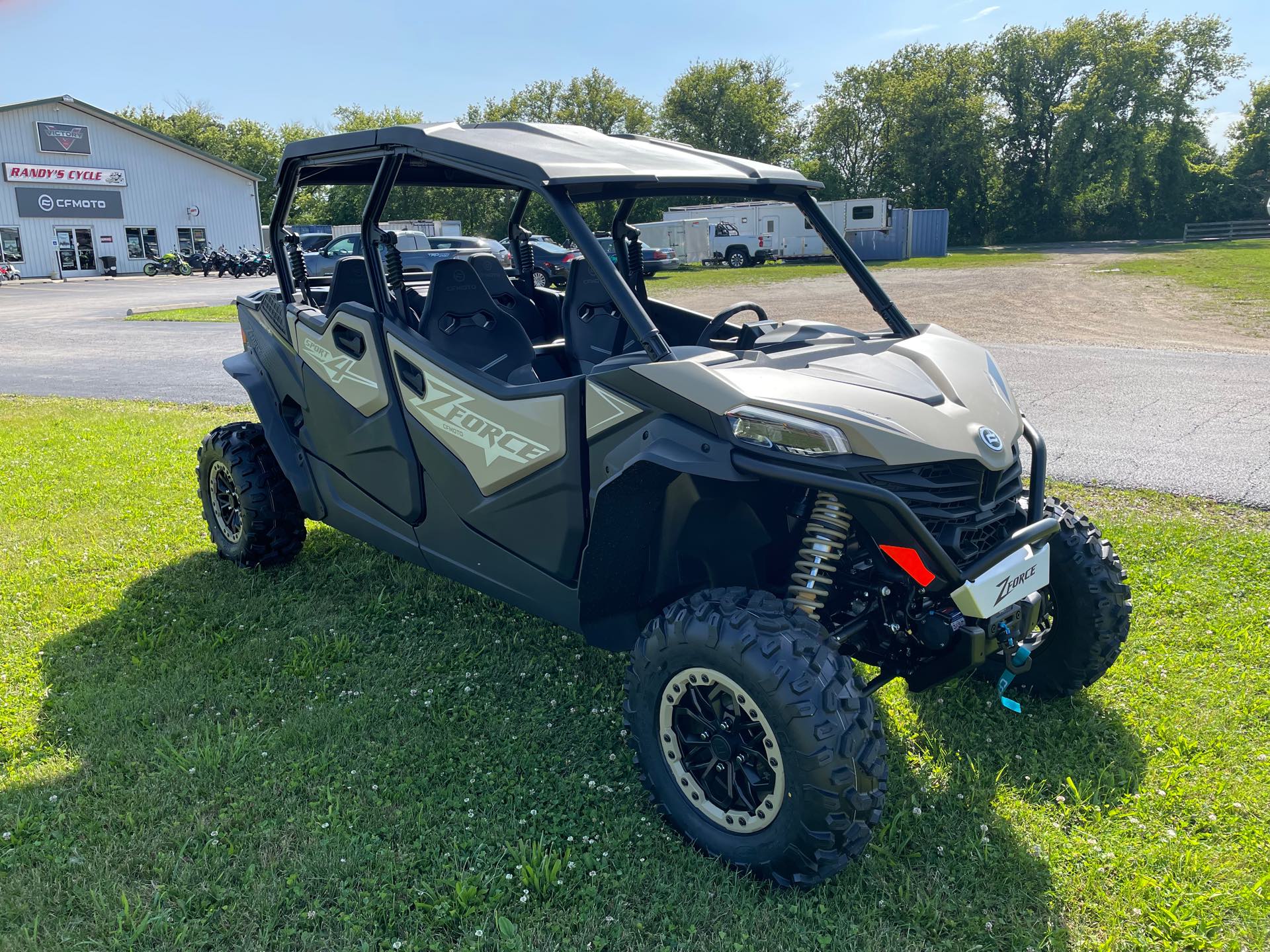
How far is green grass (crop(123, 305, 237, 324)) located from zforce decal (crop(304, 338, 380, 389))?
50.8 ft

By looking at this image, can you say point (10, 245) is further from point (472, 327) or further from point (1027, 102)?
point (1027, 102)

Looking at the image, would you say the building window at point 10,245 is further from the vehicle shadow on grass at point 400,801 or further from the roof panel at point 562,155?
the roof panel at point 562,155

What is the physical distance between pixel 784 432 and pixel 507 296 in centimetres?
250

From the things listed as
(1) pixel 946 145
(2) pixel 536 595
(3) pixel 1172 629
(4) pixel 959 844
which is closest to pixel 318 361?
(2) pixel 536 595

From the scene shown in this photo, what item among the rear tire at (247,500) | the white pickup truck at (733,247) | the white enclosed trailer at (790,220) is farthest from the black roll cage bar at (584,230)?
the white enclosed trailer at (790,220)

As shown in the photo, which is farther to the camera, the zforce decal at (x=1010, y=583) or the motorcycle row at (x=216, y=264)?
the motorcycle row at (x=216, y=264)

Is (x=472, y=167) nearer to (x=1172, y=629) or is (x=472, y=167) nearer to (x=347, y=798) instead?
(x=347, y=798)

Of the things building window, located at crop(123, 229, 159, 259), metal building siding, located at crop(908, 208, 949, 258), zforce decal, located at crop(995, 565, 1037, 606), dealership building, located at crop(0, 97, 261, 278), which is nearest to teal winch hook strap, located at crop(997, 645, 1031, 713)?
zforce decal, located at crop(995, 565, 1037, 606)

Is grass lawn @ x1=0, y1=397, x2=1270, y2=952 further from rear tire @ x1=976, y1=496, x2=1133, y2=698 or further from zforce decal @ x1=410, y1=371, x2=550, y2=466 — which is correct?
zforce decal @ x1=410, y1=371, x2=550, y2=466

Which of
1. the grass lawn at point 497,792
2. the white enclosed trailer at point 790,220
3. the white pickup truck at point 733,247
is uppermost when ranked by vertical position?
the white enclosed trailer at point 790,220

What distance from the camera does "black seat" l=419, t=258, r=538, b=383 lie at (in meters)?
3.98

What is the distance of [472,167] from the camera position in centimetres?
319

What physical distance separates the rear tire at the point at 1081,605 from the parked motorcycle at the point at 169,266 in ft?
138

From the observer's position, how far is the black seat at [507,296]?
14.9ft
